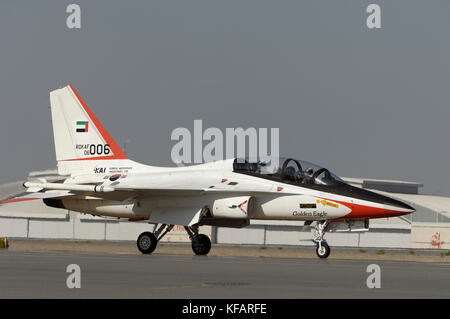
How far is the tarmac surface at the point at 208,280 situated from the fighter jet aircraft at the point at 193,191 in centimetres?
354

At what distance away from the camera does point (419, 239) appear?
5519 cm

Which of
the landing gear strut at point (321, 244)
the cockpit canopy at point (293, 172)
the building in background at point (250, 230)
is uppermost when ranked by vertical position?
the cockpit canopy at point (293, 172)

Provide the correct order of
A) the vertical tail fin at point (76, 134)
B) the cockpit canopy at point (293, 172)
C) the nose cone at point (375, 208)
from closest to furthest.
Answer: the nose cone at point (375, 208) → the cockpit canopy at point (293, 172) → the vertical tail fin at point (76, 134)

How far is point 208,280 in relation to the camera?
13.7 meters

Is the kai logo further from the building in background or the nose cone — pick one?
the building in background

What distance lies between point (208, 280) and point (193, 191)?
8910mm

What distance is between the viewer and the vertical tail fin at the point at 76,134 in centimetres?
2564

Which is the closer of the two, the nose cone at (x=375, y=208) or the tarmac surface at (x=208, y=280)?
the tarmac surface at (x=208, y=280)

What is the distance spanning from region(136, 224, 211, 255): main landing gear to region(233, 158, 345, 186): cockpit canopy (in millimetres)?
2588

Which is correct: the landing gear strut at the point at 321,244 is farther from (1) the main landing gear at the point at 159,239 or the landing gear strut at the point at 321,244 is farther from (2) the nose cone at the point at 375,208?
(1) the main landing gear at the point at 159,239

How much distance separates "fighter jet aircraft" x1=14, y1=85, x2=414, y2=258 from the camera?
70.4 ft

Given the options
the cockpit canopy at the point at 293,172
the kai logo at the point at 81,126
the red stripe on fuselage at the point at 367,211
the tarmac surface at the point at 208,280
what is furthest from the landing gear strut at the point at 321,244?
the kai logo at the point at 81,126
